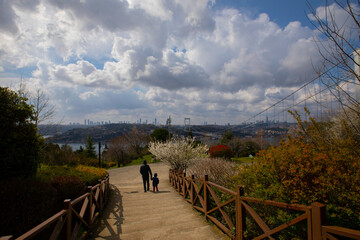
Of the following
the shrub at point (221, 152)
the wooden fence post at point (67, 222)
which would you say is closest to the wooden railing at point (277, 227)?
the wooden fence post at point (67, 222)

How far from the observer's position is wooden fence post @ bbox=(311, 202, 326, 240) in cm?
187

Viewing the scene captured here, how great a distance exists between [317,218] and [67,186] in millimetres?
5157

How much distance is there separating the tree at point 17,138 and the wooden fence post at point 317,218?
5.36 metres

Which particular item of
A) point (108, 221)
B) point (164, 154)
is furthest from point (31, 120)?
point (164, 154)

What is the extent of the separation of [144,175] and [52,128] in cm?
1552

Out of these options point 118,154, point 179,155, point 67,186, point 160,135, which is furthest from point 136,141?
point 67,186

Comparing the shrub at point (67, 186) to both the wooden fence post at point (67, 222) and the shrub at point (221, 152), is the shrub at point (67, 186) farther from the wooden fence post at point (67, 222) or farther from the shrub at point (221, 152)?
the shrub at point (221, 152)

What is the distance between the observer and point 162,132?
35.6 metres

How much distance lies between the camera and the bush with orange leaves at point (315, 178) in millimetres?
2270

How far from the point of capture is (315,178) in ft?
8.39

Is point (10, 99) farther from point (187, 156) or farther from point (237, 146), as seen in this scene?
point (237, 146)

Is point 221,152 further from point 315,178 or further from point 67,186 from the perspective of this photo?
point 315,178

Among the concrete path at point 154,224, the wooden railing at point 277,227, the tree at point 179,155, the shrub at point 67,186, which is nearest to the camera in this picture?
the wooden railing at point 277,227

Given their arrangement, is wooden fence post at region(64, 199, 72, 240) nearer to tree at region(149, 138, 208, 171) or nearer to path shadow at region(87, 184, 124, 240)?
path shadow at region(87, 184, 124, 240)
